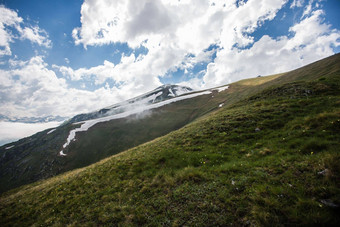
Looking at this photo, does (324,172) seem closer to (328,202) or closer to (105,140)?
(328,202)

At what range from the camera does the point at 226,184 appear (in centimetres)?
788

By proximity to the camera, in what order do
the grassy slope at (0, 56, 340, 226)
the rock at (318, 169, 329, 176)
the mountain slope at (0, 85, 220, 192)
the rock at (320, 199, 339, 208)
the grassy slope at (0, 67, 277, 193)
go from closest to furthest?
the rock at (320, 199, 339, 208)
the grassy slope at (0, 56, 340, 226)
the rock at (318, 169, 329, 176)
the grassy slope at (0, 67, 277, 193)
the mountain slope at (0, 85, 220, 192)

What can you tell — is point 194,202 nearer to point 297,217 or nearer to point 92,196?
point 297,217

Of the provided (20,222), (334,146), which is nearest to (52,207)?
(20,222)

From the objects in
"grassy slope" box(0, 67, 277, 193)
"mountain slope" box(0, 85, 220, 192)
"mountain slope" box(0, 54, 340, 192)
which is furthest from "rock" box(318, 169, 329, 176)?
"mountain slope" box(0, 85, 220, 192)

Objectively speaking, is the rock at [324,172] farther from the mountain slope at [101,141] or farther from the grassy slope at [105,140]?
the mountain slope at [101,141]

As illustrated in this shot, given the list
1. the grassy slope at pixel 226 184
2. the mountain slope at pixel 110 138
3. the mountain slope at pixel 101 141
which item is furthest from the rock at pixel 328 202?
the mountain slope at pixel 101 141

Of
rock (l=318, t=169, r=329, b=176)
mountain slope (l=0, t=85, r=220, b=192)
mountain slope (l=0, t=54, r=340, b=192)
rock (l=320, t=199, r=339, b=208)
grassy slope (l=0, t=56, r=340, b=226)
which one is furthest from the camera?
mountain slope (l=0, t=85, r=220, b=192)

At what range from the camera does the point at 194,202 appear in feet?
23.6

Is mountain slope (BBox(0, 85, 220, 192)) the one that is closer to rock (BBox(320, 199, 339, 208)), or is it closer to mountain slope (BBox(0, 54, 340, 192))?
mountain slope (BBox(0, 54, 340, 192))

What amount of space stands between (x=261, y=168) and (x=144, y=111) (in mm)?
85546

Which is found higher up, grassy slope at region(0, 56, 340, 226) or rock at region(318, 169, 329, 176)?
rock at region(318, 169, 329, 176)

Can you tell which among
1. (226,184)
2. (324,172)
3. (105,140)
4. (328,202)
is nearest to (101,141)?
(105,140)

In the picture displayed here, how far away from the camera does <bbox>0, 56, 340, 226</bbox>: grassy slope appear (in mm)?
5598
